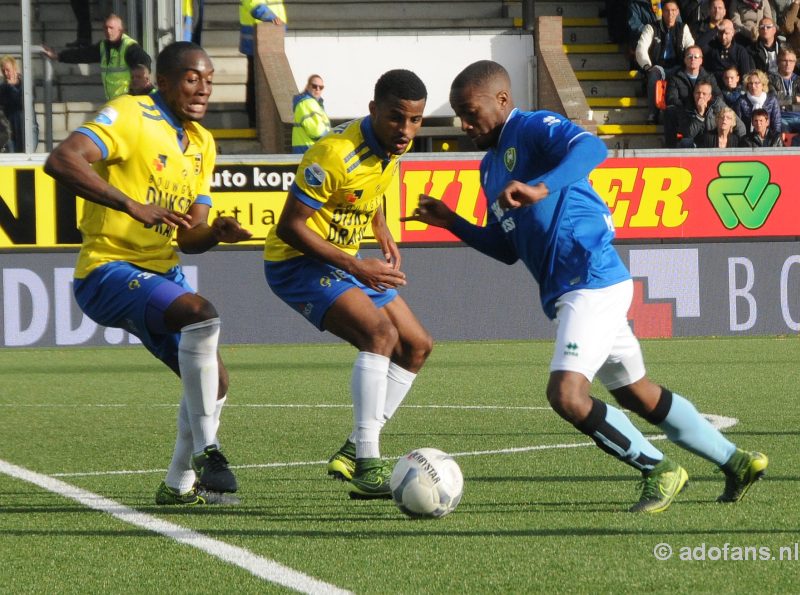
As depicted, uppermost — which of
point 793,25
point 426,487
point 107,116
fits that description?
point 793,25

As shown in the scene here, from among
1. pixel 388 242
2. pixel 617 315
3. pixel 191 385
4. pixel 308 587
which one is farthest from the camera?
pixel 388 242

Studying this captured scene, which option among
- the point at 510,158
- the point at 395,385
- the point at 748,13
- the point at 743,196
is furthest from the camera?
the point at 748,13

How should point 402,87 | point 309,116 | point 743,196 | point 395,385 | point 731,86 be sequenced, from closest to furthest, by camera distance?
point 402,87
point 395,385
point 743,196
point 309,116
point 731,86

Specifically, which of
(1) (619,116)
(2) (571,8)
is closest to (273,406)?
(1) (619,116)

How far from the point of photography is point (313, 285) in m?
6.96

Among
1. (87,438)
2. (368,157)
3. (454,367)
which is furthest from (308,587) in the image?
(454,367)

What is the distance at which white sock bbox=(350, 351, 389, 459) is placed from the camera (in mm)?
6629

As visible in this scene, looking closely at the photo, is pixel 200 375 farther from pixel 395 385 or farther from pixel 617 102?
pixel 617 102

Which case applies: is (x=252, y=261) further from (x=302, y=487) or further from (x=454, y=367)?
(x=302, y=487)

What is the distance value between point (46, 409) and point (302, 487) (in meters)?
4.23

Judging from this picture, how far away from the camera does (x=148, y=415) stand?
9992 millimetres

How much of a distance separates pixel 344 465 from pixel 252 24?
1522 centimetres

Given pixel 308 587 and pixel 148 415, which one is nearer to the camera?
pixel 308 587

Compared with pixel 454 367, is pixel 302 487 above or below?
above
